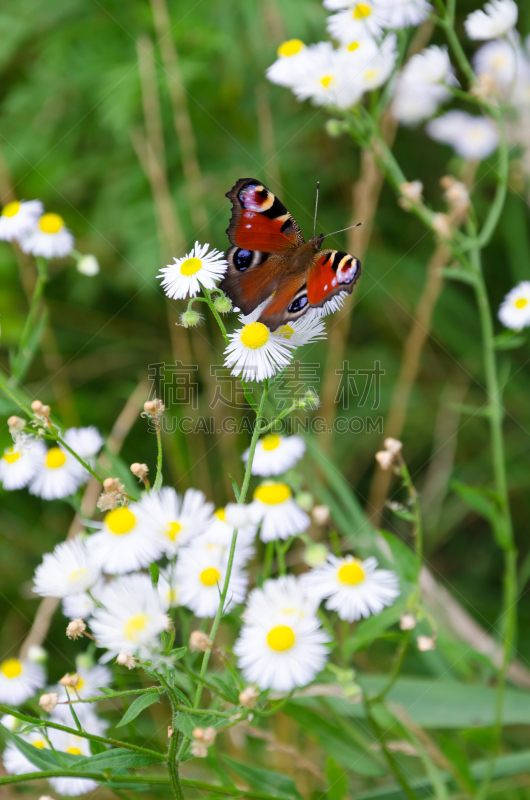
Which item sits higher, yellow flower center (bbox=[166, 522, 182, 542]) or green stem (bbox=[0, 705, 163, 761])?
yellow flower center (bbox=[166, 522, 182, 542])

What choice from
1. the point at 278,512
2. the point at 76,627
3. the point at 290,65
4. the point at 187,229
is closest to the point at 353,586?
the point at 278,512

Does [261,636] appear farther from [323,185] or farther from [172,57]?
[323,185]

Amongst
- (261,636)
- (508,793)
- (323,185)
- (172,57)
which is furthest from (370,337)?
(261,636)

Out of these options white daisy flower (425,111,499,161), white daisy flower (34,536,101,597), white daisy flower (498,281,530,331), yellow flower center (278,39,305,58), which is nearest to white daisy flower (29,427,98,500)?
white daisy flower (34,536,101,597)

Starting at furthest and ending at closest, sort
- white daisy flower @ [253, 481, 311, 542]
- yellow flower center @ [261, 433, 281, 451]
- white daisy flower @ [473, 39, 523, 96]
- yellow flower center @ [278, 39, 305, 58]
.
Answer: white daisy flower @ [473, 39, 523, 96] → yellow flower center @ [278, 39, 305, 58] → yellow flower center @ [261, 433, 281, 451] → white daisy flower @ [253, 481, 311, 542]

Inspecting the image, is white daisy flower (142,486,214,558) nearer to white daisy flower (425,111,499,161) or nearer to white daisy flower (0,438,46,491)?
white daisy flower (0,438,46,491)

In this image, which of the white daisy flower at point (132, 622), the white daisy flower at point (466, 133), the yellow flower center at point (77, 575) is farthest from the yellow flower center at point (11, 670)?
the white daisy flower at point (466, 133)

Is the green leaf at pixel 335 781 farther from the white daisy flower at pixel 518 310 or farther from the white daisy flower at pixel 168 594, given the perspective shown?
the white daisy flower at pixel 518 310
